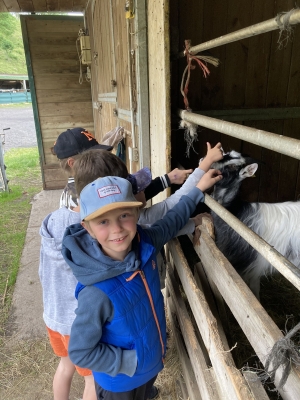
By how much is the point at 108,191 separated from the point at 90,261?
287 millimetres

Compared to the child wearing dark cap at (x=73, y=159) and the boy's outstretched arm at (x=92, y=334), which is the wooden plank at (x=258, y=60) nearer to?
the child wearing dark cap at (x=73, y=159)

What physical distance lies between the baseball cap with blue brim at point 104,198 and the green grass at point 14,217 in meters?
2.39

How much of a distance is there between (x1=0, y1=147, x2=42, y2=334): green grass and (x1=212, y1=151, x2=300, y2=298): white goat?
7.29 feet

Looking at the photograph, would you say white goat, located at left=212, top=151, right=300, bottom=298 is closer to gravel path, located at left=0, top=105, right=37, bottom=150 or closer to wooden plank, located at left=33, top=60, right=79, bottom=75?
wooden plank, located at left=33, top=60, right=79, bottom=75

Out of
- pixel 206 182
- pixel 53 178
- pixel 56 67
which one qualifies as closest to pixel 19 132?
pixel 53 178

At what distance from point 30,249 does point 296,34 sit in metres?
3.99

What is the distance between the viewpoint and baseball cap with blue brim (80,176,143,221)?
1267mm

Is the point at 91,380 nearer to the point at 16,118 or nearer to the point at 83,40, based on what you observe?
the point at 83,40

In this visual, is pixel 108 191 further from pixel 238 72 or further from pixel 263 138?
pixel 238 72

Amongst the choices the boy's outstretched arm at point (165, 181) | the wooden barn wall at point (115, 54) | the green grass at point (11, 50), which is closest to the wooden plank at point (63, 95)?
the wooden barn wall at point (115, 54)

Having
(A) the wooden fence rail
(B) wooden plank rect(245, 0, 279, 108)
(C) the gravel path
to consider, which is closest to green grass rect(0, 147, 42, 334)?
(A) the wooden fence rail

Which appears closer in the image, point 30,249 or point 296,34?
point 296,34

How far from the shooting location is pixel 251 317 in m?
1.22

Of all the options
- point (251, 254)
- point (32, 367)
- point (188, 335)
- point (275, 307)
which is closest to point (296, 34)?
point (251, 254)
